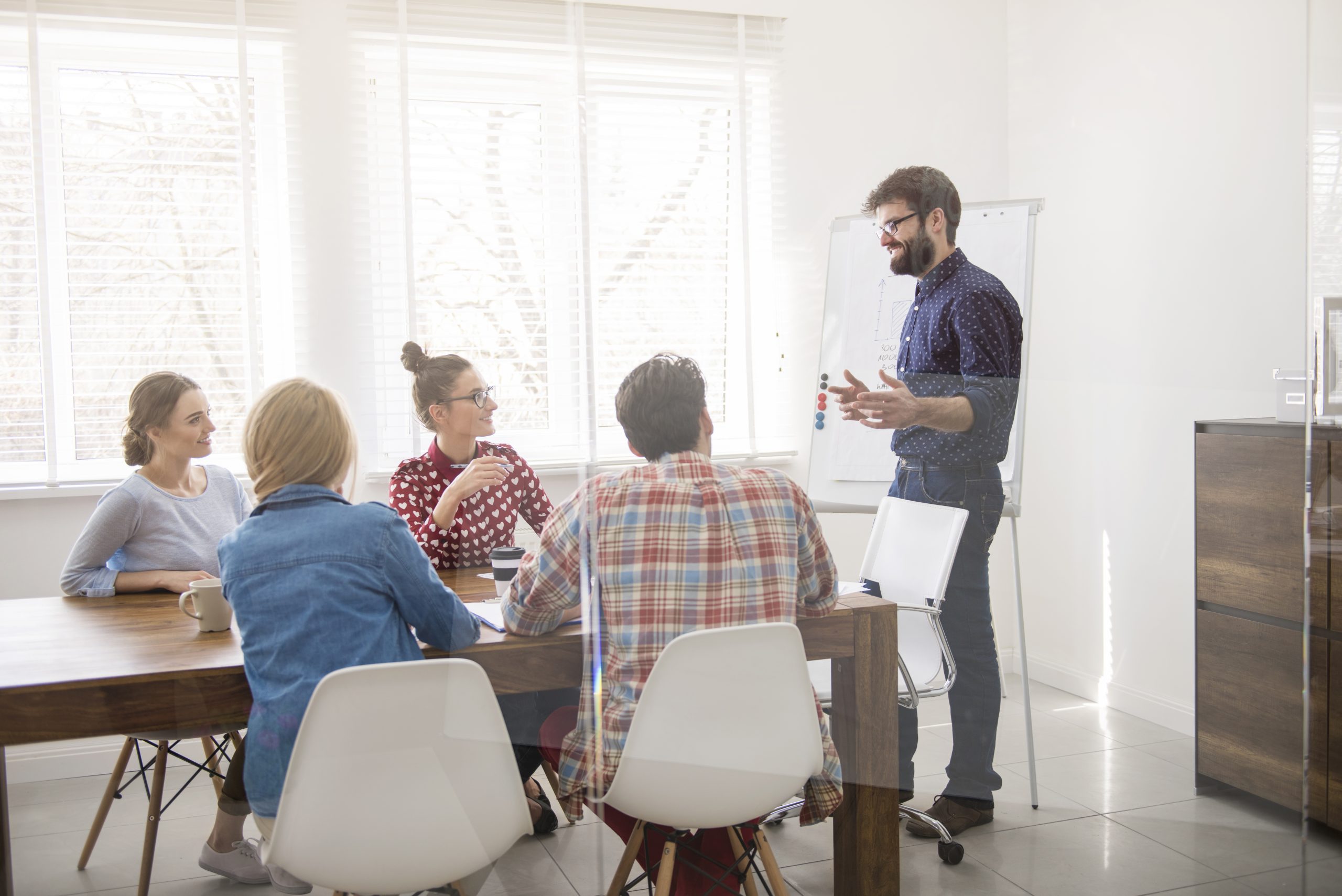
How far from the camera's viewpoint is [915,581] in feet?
5.59

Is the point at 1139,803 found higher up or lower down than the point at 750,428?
lower down

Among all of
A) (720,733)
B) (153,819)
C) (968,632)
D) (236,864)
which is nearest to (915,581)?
(968,632)

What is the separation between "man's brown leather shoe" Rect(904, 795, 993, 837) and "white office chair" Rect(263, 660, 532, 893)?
32.7 inches

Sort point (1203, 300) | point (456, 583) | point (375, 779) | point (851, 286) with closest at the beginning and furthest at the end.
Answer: point (375, 779), point (1203, 300), point (851, 286), point (456, 583)

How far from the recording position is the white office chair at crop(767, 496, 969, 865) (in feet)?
5.51

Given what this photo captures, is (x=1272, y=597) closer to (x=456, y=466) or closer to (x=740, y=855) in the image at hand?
(x=740, y=855)

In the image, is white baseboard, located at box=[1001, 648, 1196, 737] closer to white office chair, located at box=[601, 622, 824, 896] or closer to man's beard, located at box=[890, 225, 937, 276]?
white office chair, located at box=[601, 622, 824, 896]

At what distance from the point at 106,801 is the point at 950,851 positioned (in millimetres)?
1505

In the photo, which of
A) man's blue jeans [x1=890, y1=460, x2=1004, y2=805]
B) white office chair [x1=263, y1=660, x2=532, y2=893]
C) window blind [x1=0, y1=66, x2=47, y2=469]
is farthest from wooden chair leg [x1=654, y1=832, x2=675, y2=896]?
window blind [x1=0, y1=66, x2=47, y2=469]

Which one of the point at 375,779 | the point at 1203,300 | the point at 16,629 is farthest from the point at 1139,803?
the point at 16,629

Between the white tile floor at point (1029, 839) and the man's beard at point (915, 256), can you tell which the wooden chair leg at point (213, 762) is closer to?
the white tile floor at point (1029, 839)

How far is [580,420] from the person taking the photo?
159 cm

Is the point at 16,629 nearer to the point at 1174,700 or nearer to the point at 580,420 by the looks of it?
the point at 580,420

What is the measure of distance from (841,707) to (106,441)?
1.43 m
